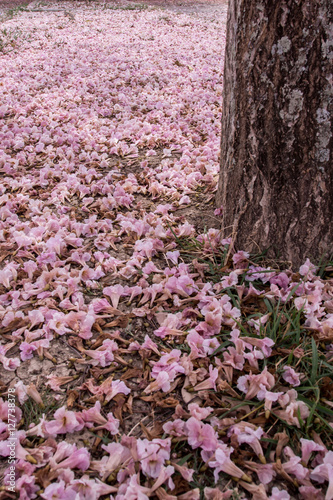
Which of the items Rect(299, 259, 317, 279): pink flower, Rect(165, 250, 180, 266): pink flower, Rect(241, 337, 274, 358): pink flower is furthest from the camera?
Rect(165, 250, 180, 266): pink flower

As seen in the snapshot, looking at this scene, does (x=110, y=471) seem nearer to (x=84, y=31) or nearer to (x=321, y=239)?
(x=321, y=239)

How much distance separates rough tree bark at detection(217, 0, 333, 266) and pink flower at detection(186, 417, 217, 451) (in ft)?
3.99

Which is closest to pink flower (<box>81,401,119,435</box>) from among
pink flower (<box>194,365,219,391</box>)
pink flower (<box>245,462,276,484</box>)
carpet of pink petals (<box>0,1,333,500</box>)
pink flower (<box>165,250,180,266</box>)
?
carpet of pink petals (<box>0,1,333,500</box>)

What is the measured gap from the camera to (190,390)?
5.66ft

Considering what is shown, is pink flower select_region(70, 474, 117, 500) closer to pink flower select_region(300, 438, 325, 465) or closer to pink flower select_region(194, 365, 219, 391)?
pink flower select_region(194, 365, 219, 391)

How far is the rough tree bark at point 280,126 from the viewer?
5.82 ft

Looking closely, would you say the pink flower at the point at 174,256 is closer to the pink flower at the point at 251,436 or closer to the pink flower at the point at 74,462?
the pink flower at the point at 251,436

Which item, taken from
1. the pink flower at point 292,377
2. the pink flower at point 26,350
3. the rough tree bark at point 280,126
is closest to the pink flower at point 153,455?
the pink flower at point 292,377

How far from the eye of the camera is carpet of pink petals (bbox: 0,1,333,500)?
1422 mm

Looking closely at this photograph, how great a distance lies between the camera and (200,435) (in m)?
1.49

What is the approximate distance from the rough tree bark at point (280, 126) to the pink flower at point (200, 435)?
121 cm

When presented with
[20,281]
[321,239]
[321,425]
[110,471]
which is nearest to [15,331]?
[20,281]

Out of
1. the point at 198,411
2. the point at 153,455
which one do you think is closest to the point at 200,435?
the point at 198,411

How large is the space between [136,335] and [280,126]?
1420 millimetres
